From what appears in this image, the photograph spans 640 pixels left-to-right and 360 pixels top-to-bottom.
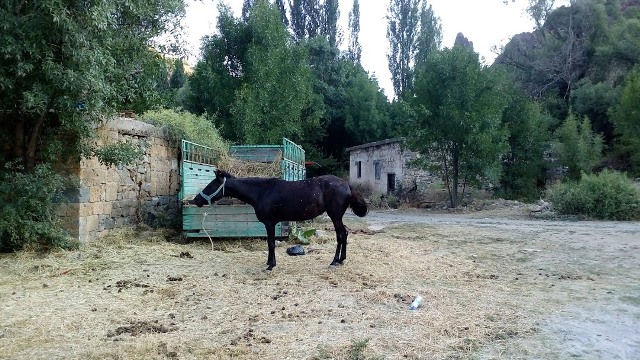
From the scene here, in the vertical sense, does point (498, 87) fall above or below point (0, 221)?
above

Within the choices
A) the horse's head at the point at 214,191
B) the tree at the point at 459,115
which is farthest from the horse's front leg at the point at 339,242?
the tree at the point at 459,115

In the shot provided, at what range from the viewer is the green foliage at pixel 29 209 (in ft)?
23.7

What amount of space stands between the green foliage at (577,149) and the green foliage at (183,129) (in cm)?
1816

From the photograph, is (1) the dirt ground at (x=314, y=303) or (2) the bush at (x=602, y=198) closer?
(1) the dirt ground at (x=314, y=303)

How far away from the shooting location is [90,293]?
5.52 metres

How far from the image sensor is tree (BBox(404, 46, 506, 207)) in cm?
1934

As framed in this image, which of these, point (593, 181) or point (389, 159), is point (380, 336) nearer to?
point (593, 181)

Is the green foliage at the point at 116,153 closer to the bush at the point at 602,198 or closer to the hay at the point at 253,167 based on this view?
the hay at the point at 253,167

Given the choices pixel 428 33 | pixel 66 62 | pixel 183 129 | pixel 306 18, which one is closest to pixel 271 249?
pixel 66 62

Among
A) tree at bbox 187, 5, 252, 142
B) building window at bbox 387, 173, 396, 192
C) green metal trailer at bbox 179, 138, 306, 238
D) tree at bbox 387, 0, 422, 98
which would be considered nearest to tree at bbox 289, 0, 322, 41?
tree at bbox 387, 0, 422, 98

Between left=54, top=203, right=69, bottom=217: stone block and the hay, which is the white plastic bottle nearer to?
the hay

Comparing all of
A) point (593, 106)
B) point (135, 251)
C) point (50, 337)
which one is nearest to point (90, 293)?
point (50, 337)

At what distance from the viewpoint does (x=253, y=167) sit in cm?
983

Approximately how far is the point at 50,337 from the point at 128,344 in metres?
0.74
